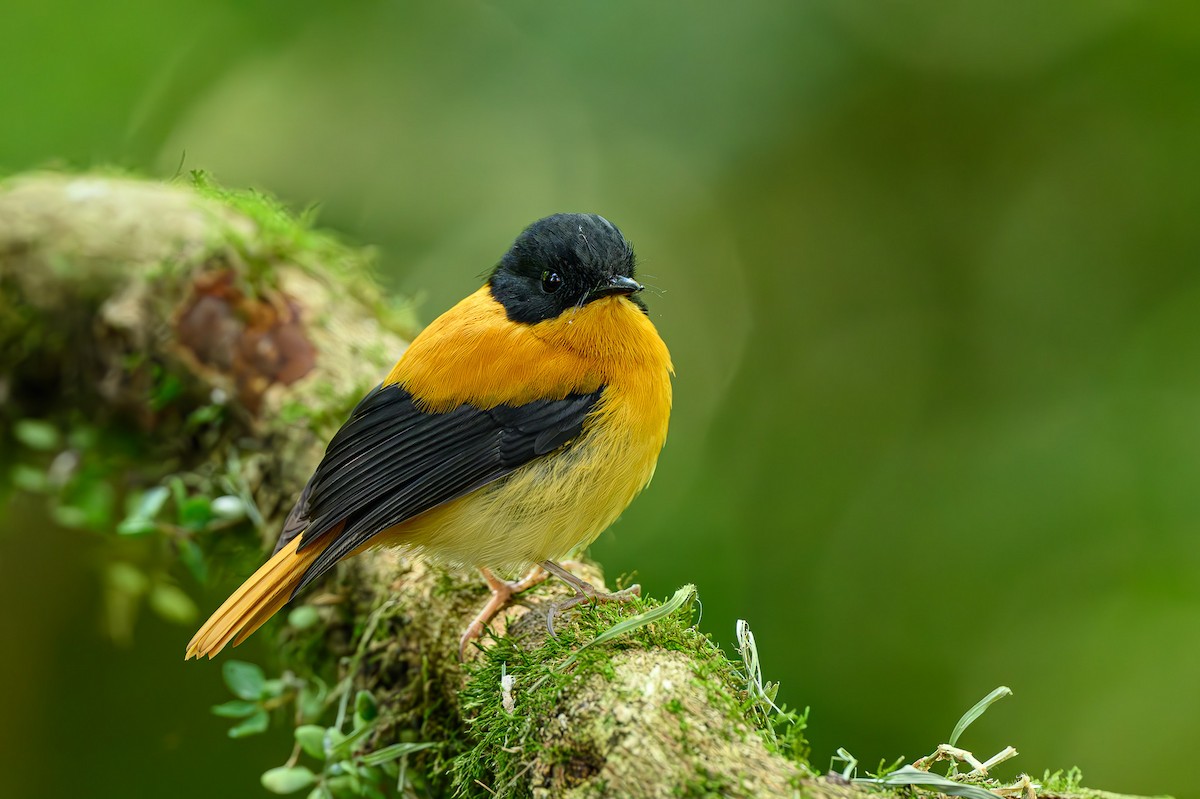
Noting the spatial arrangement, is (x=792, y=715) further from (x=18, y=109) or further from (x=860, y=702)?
(x=18, y=109)

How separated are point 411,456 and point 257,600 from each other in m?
0.57

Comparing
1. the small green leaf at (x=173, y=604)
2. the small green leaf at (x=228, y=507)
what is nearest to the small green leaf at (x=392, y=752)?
the small green leaf at (x=228, y=507)

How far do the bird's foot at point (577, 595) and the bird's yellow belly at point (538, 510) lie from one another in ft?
0.17

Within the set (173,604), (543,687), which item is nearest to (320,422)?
(173,604)

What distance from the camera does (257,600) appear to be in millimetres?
2674

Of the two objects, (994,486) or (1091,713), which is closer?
(1091,713)

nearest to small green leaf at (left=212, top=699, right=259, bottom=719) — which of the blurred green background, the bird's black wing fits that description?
the bird's black wing

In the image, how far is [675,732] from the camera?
1642 millimetres

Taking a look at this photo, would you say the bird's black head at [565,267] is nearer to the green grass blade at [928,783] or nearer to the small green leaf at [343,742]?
the small green leaf at [343,742]

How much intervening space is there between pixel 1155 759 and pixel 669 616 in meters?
3.80

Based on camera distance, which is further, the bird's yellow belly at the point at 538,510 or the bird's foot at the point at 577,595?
the bird's yellow belly at the point at 538,510

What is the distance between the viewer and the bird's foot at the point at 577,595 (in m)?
2.41

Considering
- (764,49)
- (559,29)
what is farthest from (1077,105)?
(559,29)

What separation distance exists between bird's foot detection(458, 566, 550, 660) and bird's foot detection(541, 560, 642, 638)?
67mm
